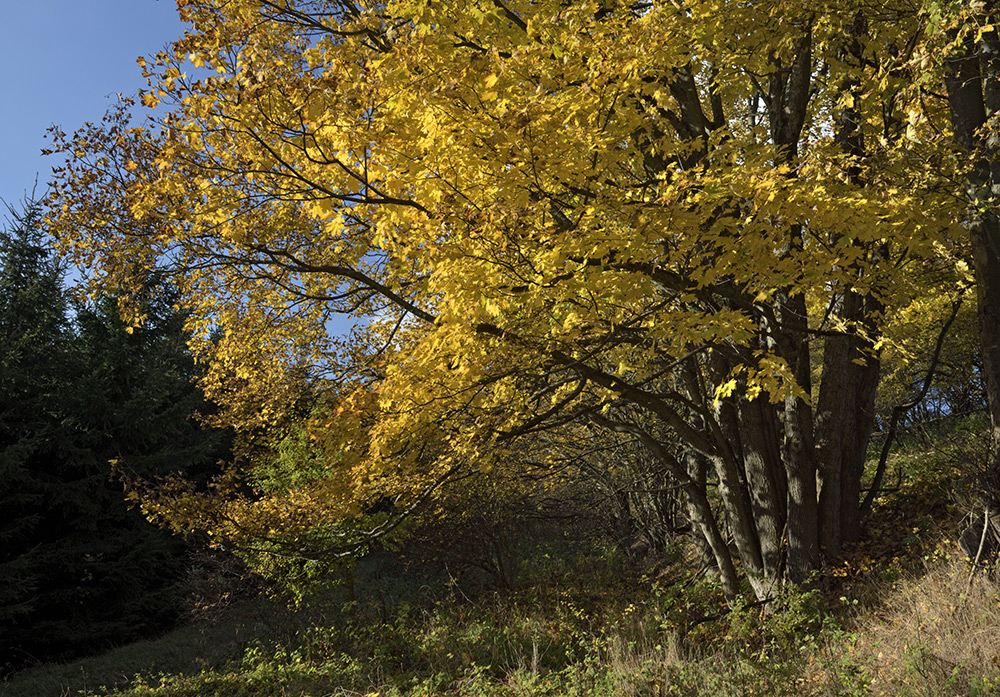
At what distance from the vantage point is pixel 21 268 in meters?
17.0

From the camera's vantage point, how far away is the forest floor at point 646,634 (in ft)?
16.2

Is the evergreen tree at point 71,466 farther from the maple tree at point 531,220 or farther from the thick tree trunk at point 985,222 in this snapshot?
the thick tree trunk at point 985,222

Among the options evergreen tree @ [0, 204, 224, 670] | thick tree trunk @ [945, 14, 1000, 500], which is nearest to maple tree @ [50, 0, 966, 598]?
thick tree trunk @ [945, 14, 1000, 500]

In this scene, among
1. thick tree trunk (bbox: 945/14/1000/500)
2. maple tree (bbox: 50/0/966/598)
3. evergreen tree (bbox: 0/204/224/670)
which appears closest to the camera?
maple tree (bbox: 50/0/966/598)

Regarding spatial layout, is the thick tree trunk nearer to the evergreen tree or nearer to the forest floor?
the forest floor

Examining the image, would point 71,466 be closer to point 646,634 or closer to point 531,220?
point 646,634

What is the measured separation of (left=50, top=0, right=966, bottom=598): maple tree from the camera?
4.47 metres

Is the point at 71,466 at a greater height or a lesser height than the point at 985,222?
greater

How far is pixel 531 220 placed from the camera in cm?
496

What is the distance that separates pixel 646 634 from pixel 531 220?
18.6 ft

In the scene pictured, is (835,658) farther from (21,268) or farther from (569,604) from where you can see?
(21,268)

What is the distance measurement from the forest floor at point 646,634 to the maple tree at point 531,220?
0.86 metres

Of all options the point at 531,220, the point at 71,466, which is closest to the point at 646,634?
the point at 531,220

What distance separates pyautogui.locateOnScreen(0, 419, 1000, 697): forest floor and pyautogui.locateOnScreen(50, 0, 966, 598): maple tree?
86cm
